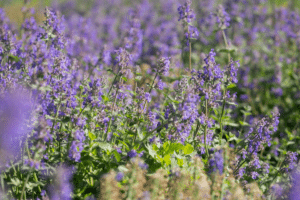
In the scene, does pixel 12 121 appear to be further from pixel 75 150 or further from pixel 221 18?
pixel 221 18

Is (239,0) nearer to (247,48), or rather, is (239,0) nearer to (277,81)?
(247,48)

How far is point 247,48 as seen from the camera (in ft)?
30.7

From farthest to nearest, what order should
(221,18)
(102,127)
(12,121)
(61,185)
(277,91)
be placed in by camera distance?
(277,91), (221,18), (102,127), (12,121), (61,185)

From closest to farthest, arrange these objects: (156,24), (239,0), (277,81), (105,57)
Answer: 1. (105,57)
2. (277,81)
3. (239,0)
4. (156,24)

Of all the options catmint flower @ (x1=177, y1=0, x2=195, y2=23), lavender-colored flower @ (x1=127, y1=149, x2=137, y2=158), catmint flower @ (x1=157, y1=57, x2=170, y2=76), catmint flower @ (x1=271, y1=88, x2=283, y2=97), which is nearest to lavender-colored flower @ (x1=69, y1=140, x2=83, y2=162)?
lavender-colored flower @ (x1=127, y1=149, x2=137, y2=158)

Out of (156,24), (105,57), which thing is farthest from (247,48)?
(105,57)

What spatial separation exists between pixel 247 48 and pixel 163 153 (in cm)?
697

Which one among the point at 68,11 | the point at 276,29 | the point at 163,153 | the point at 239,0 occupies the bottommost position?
the point at 163,153

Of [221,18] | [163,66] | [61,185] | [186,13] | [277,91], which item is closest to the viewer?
[61,185]

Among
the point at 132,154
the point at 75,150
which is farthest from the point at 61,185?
the point at 132,154

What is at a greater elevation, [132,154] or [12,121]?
[12,121]

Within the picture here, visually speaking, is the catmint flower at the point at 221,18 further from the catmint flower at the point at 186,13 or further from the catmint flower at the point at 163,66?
the catmint flower at the point at 163,66

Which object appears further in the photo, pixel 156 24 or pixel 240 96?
pixel 156 24

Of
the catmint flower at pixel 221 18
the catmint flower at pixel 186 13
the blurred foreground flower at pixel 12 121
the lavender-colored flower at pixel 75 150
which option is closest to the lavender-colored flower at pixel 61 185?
the lavender-colored flower at pixel 75 150
